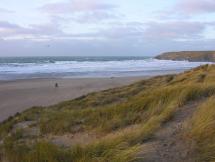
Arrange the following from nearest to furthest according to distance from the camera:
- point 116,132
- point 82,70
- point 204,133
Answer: point 204,133, point 116,132, point 82,70

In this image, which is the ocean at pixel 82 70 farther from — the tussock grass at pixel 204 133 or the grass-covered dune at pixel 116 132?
the tussock grass at pixel 204 133

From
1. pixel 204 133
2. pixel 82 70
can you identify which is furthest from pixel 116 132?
pixel 82 70

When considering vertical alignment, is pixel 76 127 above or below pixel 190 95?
below

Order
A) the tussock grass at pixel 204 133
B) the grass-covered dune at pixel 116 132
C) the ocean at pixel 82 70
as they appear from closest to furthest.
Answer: the tussock grass at pixel 204 133 < the grass-covered dune at pixel 116 132 < the ocean at pixel 82 70

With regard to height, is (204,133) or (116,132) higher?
(204,133)

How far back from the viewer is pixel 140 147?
5.24 m

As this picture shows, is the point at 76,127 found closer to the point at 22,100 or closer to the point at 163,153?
the point at 163,153

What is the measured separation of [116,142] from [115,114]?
2.83m

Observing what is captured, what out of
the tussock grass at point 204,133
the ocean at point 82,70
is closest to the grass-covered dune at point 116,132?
the tussock grass at point 204,133

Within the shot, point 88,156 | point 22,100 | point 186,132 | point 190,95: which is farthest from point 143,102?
point 22,100

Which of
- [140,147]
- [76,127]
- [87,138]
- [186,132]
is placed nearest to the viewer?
[140,147]

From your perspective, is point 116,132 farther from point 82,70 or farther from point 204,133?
point 82,70

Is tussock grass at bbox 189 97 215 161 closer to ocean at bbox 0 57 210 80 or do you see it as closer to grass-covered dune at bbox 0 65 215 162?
grass-covered dune at bbox 0 65 215 162

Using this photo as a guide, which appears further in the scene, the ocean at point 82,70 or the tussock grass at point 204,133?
the ocean at point 82,70
